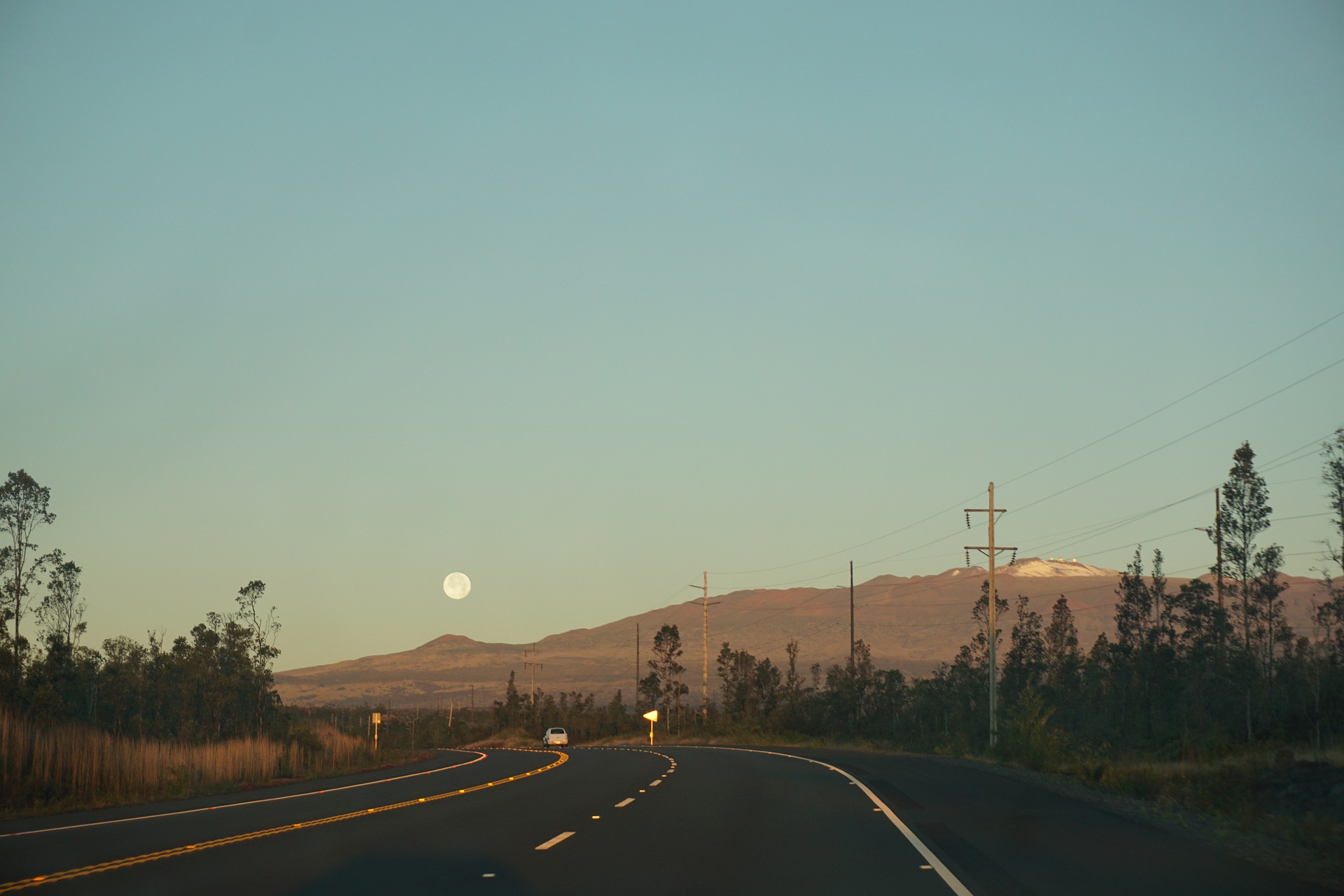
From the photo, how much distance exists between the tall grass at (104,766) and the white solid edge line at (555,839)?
12.5m

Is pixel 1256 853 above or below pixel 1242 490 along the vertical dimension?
below

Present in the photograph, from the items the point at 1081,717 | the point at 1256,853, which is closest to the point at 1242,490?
A: the point at 1081,717

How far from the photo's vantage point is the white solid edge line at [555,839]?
48.0 feet

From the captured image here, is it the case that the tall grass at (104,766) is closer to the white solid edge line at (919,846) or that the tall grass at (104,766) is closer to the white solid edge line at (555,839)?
the white solid edge line at (555,839)

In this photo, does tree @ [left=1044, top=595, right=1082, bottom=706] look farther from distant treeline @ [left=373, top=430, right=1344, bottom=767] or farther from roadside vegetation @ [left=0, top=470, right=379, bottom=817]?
roadside vegetation @ [left=0, top=470, right=379, bottom=817]

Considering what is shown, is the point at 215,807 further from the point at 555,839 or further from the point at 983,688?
the point at 983,688

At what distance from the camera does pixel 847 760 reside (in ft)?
140

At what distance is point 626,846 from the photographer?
48.2ft

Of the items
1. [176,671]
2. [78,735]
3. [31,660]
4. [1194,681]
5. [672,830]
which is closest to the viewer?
[672,830]

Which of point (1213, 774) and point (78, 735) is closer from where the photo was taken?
point (78, 735)

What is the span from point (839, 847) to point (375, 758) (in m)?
37.4

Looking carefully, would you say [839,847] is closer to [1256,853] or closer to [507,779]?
[1256,853]

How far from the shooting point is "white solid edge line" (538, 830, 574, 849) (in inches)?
576

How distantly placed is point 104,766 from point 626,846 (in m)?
16.9
